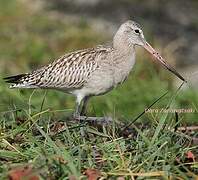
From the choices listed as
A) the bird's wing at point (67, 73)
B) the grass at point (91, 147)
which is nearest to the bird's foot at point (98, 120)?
the grass at point (91, 147)

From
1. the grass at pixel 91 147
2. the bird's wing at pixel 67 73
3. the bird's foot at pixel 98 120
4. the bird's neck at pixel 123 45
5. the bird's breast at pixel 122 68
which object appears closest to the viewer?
the grass at pixel 91 147

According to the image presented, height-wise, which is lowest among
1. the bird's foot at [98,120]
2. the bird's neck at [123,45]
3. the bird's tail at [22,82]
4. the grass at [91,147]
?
the grass at [91,147]

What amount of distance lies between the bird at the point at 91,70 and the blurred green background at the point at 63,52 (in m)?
0.80

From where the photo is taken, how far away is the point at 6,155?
6016 mm

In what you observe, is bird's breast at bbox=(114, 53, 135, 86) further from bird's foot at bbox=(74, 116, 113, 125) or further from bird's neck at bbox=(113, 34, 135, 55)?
bird's foot at bbox=(74, 116, 113, 125)

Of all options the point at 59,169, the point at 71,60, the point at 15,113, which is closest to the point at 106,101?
the point at 71,60

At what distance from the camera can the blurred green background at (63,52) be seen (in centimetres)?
1180

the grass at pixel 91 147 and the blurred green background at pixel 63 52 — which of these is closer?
the grass at pixel 91 147

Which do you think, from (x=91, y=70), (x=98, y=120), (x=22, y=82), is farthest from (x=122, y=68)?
(x=98, y=120)

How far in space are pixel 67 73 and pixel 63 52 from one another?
21.6ft

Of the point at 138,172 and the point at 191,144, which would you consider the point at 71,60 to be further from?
the point at 138,172

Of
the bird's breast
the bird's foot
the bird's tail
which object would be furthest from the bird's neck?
the bird's foot

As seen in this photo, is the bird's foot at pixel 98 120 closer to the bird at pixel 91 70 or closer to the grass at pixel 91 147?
the grass at pixel 91 147

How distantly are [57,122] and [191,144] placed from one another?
117cm
